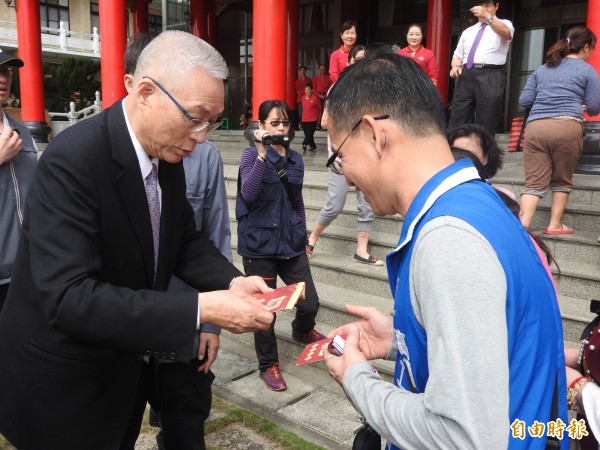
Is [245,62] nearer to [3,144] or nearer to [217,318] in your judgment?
[3,144]

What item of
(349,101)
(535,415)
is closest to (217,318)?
(349,101)

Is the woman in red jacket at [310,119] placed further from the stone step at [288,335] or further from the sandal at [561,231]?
the sandal at [561,231]

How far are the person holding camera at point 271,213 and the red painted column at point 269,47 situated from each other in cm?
431

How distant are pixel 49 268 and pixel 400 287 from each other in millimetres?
971

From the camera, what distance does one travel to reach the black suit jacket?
1511 millimetres

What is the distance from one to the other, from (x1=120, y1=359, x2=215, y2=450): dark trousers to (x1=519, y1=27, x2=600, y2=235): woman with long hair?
301 centimetres

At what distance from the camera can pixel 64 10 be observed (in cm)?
3181

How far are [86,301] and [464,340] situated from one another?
101 cm

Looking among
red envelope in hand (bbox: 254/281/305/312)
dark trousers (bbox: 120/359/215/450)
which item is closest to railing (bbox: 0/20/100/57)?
dark trousers (bbox: 120/359/215/450)

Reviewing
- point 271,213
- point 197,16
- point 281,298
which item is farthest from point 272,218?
point 197,16

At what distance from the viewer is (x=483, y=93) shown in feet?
17.7

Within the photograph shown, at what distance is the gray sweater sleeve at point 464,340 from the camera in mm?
959

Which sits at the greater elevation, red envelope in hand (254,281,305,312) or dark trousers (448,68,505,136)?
dark trousers (448,68,505,136)

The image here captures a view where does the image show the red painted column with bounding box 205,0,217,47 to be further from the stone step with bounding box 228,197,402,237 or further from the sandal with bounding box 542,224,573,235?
the sandal with bounding box 542,224,573,235
